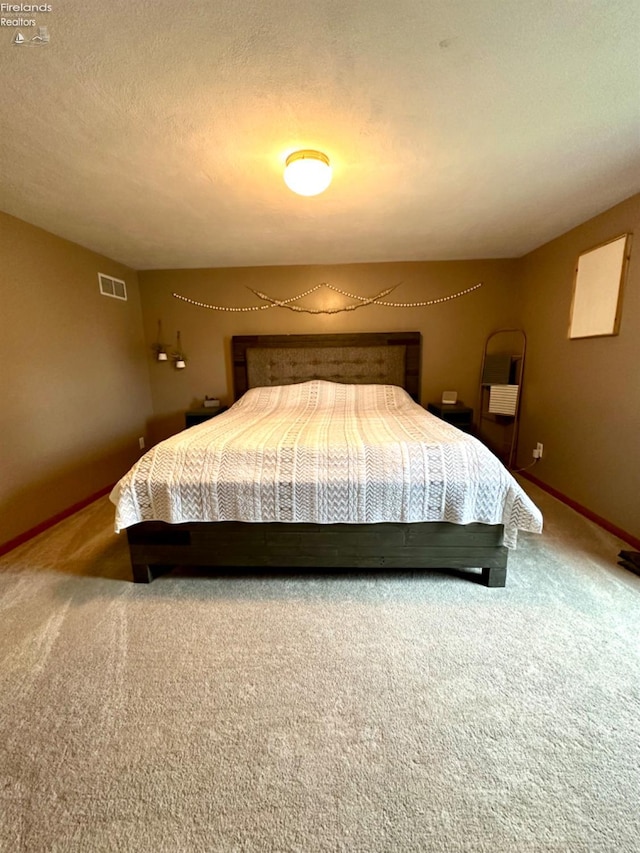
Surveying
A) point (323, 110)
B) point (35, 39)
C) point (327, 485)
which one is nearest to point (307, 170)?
point (323, 110)

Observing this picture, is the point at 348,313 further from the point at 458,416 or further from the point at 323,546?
the point at 323,546

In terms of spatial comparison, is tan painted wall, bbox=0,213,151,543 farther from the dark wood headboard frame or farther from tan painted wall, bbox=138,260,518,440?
the dark wood headboard frame

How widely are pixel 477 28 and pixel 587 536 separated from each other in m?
2.64

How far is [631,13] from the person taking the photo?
990 millimetres

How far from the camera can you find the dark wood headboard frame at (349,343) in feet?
11.4

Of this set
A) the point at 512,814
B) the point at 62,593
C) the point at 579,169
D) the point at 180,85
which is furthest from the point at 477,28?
the point at 62,593

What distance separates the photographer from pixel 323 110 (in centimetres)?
136

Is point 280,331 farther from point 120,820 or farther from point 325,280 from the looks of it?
point 120,820

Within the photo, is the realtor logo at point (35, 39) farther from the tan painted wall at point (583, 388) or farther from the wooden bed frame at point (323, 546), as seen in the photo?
the tan painted wall at point (583, 388)

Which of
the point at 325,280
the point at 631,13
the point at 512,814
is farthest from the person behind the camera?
the point at 325,280

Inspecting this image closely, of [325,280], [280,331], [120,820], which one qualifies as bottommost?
[120,820]

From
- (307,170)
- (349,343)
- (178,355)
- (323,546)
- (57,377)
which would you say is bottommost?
(323,546)

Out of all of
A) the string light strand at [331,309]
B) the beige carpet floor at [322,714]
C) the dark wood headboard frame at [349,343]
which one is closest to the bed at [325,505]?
the beige carpet floor at [322,714]

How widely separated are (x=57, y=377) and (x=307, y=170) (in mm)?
2400
